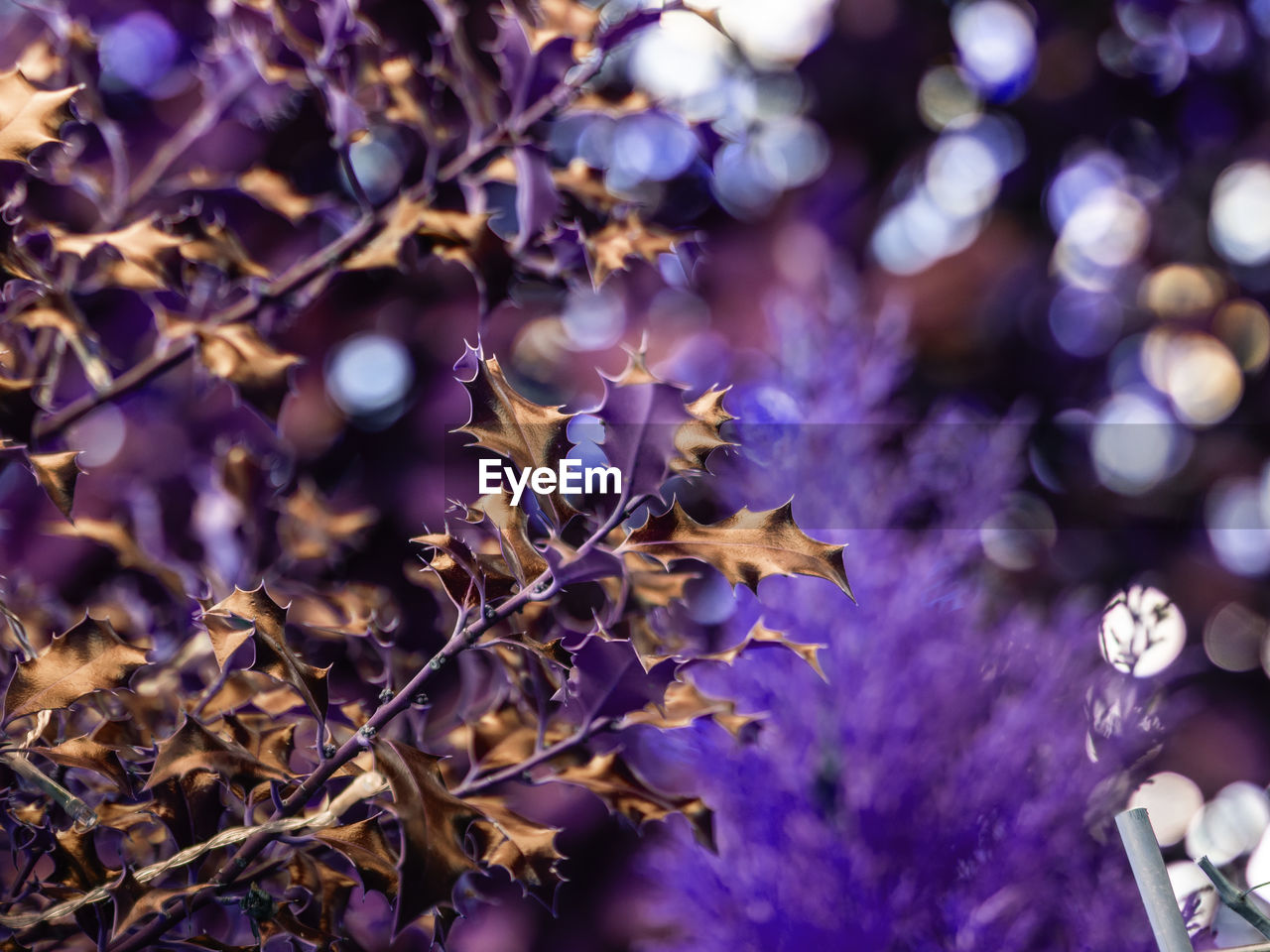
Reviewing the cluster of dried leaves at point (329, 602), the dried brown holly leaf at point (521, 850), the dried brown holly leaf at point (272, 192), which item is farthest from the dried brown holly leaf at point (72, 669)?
the dried brown holly leaf at point (272, 192)

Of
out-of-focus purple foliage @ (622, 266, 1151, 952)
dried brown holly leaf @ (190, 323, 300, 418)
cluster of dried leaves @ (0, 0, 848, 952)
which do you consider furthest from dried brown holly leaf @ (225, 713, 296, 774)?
out-of-focus purple foliage @ (622, 266, 1151, 952)

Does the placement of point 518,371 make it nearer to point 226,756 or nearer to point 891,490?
point 891,490

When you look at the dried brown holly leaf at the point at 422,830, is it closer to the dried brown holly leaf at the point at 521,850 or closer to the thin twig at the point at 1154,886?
the dried brown holly leaf at the point at 521,850

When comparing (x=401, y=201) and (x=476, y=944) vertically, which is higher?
(x=401, y=201)

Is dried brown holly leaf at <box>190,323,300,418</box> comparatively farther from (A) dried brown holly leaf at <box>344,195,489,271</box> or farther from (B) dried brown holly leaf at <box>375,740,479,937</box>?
(B) dried brown holly leaf at <box>375,740,479,937</box>

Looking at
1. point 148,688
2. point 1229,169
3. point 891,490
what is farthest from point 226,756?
point 1229,169

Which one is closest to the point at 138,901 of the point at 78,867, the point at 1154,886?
the point at 78,867
